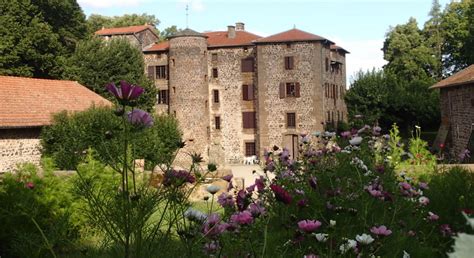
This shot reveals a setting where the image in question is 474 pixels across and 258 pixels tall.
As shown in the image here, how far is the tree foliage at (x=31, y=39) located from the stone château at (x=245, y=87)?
8174mm

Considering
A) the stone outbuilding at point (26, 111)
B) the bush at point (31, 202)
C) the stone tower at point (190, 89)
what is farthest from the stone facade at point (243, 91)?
the bush at point (31, 202)

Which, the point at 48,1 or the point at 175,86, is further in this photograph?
the point at 175,86

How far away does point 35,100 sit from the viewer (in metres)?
20.5

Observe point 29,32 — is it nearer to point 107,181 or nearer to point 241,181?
point 241,181

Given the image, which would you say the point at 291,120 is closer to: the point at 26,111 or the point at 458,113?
the point at 458,113

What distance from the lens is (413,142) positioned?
1166cm

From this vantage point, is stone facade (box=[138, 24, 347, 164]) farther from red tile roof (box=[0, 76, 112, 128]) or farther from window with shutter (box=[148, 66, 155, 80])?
red tile roof (box=[0, 76, 112, 128])

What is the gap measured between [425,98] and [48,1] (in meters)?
28.0

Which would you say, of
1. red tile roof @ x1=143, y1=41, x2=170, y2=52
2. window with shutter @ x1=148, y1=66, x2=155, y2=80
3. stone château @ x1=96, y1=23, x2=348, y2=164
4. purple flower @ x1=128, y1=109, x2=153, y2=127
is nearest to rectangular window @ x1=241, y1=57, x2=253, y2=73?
stone château @ x1=96, y1=23, x2=348, y2=164

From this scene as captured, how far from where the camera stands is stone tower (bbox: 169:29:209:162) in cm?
3669

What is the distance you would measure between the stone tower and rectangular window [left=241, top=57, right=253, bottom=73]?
327 centimetres

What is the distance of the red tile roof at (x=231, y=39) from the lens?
3778 cm

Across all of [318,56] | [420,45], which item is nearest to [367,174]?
[318,56]

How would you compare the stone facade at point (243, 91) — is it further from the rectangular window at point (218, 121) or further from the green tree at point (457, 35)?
the green tree at point (457, 35)
